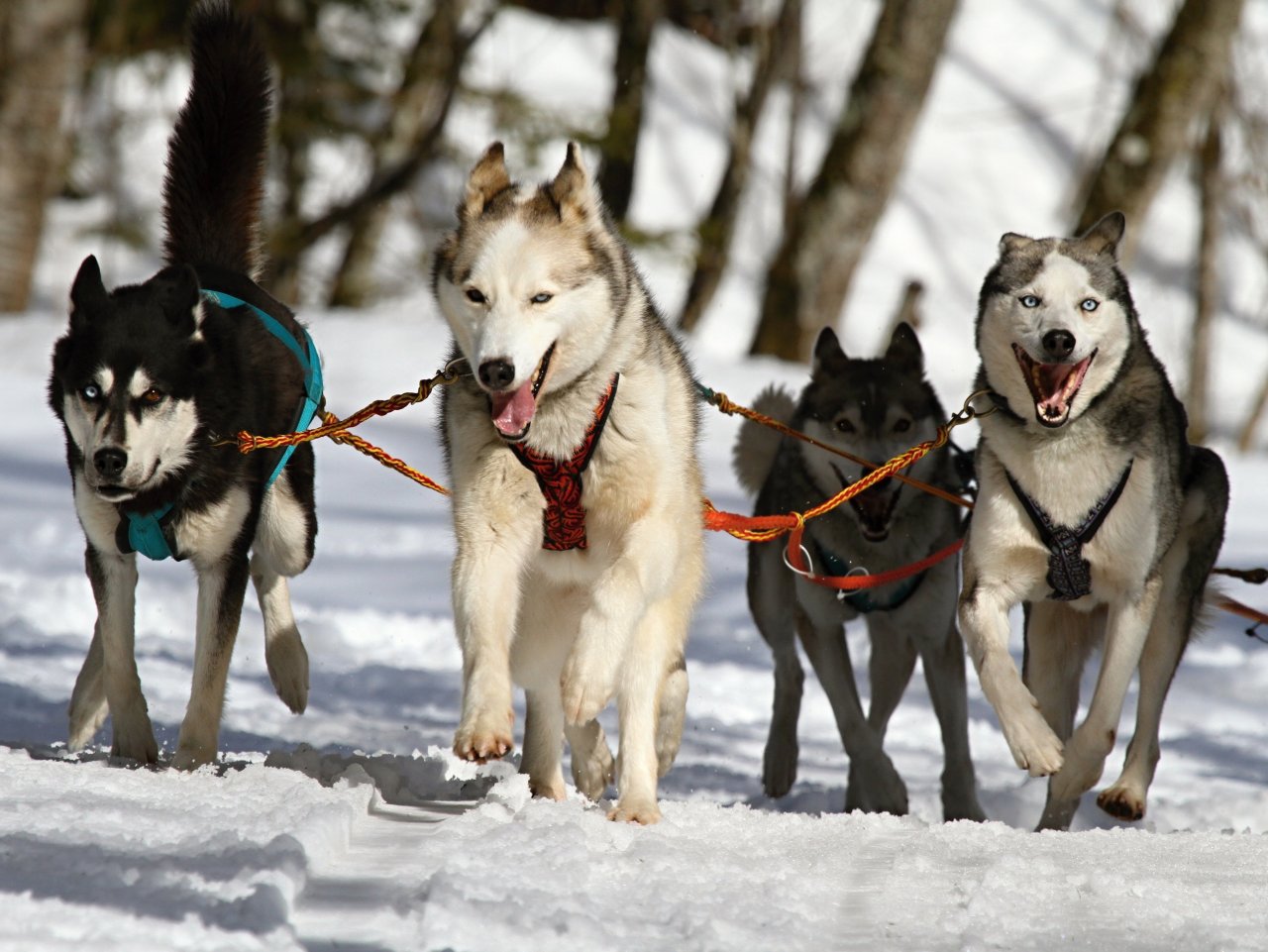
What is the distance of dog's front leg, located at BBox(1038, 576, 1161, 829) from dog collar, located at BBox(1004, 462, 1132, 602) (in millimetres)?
144

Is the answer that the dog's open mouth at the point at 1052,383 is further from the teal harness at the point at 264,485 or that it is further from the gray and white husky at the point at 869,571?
the teal harness at the point at 264,485

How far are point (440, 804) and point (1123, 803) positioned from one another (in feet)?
5.93

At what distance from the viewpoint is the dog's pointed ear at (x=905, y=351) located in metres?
5.83

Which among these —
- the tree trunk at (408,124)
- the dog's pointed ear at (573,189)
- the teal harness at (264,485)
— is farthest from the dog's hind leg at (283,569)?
the tree trunk at (408,124)

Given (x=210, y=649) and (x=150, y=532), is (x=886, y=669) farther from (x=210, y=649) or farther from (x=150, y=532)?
(x=150, y=532)

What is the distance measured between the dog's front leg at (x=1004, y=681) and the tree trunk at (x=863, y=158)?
7551mm

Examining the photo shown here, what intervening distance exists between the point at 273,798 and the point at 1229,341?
2301 centimetres

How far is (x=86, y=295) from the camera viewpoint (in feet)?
13.5

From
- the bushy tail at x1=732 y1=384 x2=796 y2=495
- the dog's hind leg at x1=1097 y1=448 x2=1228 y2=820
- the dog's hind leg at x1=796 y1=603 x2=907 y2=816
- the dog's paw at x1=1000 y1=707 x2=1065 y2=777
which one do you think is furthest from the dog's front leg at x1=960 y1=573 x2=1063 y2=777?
the bushy tail at x1=732 y1=384 x2=796 y2=495

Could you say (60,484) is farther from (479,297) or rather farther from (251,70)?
(479,297)

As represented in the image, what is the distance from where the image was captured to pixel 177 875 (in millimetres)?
2645

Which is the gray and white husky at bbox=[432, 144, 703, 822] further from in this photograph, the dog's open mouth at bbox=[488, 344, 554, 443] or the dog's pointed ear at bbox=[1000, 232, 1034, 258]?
the dog's pointed ear at bbox=[1000, 232, 1034, 258]

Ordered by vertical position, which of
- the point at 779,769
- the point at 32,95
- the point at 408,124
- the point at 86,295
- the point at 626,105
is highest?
the point at 408,124

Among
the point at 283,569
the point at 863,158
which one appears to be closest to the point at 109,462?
the point at 283,569
